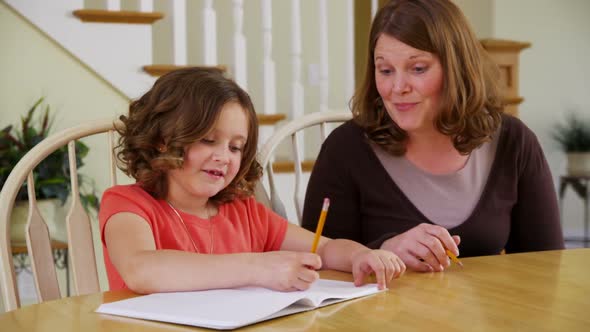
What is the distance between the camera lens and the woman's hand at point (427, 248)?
4.19 feet

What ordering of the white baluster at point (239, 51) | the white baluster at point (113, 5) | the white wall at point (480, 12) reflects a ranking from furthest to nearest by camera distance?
the white wall at point (480, 12) → the white baluster at point (239, 51) → the white baluster at point (113, 5)

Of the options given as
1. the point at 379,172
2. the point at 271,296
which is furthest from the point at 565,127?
the point at 271,296

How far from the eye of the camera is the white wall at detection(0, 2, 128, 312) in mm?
2818

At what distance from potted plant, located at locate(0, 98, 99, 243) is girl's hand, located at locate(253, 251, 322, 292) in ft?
5.81

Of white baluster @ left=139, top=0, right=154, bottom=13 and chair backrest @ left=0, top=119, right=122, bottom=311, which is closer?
chair backrest @ left=0, top=119, right=122, bottom=311

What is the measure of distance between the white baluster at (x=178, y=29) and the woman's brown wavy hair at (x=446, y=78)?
1359 mm

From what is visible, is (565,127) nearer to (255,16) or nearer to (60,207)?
(255,16)

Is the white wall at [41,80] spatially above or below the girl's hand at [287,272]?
above

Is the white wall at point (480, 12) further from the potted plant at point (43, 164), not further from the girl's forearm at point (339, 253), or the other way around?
the girl's forearm at point (339, 253)

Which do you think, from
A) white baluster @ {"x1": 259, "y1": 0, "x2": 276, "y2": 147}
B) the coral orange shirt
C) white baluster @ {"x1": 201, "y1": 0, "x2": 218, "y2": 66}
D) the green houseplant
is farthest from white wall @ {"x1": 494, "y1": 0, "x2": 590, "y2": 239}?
the coral orange shirt

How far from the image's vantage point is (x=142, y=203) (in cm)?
138

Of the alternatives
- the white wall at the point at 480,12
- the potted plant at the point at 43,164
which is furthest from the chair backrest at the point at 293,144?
the white wall at the point at 480,12

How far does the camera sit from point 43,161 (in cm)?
281

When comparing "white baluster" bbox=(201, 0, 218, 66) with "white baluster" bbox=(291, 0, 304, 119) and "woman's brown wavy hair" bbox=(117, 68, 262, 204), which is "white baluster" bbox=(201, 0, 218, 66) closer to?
"white baluster" bbox=(291, 0, 304, 119)
